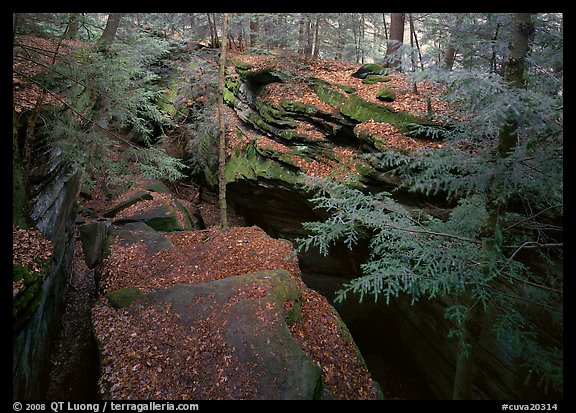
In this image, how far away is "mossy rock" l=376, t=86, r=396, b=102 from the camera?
11289mm

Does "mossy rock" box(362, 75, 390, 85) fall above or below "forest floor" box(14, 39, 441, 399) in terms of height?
above

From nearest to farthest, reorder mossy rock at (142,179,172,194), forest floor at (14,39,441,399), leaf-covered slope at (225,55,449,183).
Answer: forest floor at (14,39,441,399)
leaf-covered slope at (225,55,449,183)
mossy rock at (142,179,172,194)

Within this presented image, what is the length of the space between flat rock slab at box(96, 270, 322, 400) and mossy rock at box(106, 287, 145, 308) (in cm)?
11

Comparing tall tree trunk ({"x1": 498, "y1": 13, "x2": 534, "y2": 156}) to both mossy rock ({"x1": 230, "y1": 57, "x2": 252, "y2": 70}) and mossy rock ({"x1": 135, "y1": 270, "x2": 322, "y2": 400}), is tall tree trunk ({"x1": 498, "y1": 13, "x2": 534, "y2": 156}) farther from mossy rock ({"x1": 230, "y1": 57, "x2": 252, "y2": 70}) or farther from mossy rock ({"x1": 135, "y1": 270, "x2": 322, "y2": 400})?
mossy rock ({"x1": 230, "y1": 57, "x2": 252, "y2": 70})

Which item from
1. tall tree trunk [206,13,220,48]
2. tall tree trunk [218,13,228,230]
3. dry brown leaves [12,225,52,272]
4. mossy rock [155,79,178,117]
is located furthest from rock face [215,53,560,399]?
dry brown leaves [12,225,52,272]

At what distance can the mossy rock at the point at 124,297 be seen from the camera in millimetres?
6738

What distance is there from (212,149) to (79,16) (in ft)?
26.4

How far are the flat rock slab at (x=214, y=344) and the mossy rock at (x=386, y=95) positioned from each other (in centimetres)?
824

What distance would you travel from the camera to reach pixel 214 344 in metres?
5.80

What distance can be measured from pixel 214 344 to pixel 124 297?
2.67m

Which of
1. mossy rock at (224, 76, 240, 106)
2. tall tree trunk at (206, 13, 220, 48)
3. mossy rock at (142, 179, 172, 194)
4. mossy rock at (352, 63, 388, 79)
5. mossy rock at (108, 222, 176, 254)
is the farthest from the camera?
tall tree trunk at (206, 13, 220, 48)

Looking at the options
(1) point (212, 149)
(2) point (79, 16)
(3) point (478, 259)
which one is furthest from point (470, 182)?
(1) point (212, 149)

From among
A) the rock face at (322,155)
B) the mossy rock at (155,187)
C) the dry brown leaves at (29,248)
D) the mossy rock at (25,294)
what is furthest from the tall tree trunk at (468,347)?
the mossy rock at (155,187)
